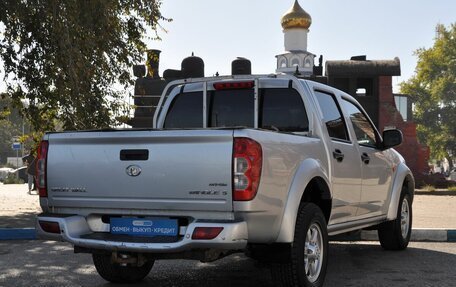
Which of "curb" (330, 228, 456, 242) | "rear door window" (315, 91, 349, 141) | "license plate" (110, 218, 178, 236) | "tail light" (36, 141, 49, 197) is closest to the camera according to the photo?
"license plate" (110, 218, 178, 236)

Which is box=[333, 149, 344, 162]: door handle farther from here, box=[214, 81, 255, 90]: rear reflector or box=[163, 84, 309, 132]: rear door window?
box=[214, 81, 255, 90]: rear reflector

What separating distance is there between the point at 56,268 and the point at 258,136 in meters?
3.22

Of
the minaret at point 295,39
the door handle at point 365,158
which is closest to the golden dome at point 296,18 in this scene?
the minaret at point 295,39

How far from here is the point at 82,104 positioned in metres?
11.8

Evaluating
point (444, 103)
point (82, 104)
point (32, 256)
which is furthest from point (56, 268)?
point (444, 103)

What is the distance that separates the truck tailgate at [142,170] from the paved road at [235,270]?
0.98 meters

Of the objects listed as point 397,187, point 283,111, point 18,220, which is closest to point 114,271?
point 283,111

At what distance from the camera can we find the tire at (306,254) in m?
4.25

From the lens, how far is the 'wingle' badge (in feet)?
13.6

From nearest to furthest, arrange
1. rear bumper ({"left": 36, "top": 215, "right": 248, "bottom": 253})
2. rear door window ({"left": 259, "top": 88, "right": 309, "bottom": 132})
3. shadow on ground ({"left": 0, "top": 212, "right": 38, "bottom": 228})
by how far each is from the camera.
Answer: rear bumper ({"left": 36, "top": 215, "right": 248, "bottom": 253}), rear door window ({"left": 259, "top": 88, "right": 309, "bottom": 132}), shadow on ground ({"left": 0, "top": 212, "right": 38, "bottom": 228})

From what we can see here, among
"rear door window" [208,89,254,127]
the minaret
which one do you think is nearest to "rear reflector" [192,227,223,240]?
"rear door window" [208,89,254,127]

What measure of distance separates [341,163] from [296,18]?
43154mm

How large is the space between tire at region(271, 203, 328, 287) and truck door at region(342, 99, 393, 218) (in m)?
1.15

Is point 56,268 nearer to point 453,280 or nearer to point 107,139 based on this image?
point 107,139
